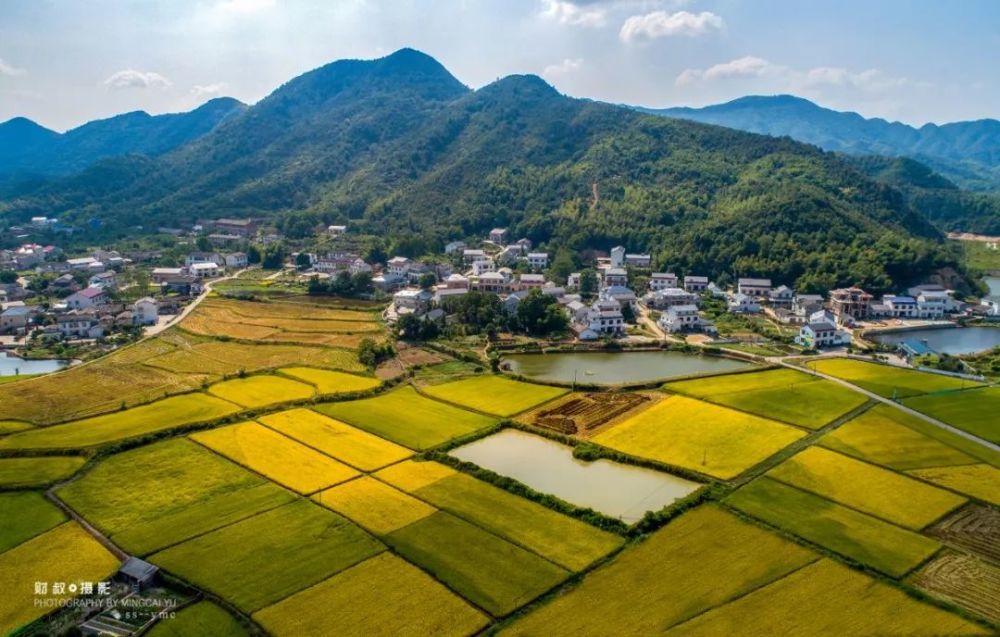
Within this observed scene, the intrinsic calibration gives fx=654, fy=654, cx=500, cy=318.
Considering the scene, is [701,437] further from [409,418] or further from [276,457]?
[276,457]

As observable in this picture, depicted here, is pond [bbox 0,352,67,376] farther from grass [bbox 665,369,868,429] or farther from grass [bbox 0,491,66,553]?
grass [bbox 665,369,868,429]

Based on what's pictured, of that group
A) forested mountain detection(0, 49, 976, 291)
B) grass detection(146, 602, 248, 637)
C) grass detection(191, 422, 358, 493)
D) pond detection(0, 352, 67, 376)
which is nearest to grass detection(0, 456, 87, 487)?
grass detection(191, 422, 358, 493)

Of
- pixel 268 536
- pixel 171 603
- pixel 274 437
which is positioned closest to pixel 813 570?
pixel 268 536

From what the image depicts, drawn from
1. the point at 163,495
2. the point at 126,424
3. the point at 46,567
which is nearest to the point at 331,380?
the point at 126,424

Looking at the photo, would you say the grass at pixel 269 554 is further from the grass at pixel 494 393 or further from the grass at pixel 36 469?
the grass at pixel 494 393

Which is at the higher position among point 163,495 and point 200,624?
point 163,495

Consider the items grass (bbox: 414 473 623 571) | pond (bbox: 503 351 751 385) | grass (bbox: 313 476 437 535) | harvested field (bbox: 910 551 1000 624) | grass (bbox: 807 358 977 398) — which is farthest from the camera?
pond (bbox: 503 351 751 385)
